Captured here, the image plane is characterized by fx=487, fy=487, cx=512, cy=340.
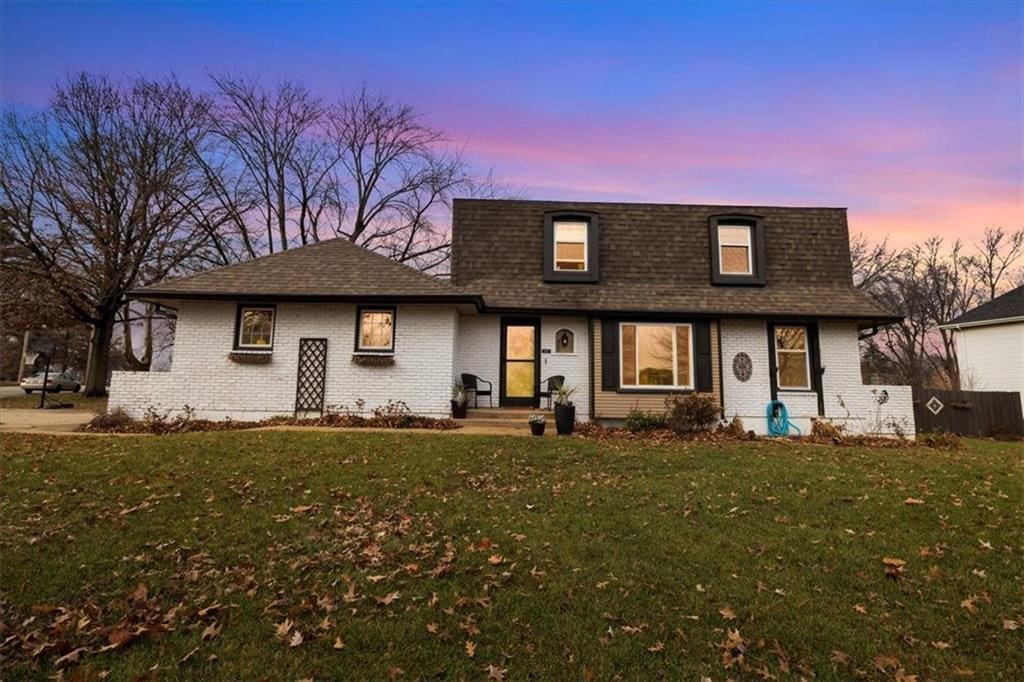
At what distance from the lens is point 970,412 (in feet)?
51.8

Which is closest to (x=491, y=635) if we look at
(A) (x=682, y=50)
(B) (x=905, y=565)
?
(B) (x=905, y=565)

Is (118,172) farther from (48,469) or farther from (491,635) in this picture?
(491,635)

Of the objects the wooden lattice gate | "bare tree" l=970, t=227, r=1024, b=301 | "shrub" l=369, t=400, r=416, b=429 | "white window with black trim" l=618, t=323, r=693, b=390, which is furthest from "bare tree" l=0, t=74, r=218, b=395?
"bare tree" l=970, t=227, r=1024, b=301

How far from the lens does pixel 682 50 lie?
1095 cm

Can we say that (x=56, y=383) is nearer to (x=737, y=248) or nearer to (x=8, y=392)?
(x=8, y=392)

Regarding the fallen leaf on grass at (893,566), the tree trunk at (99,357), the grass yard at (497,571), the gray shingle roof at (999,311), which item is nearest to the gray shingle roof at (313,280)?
the grass yard at (497,571)

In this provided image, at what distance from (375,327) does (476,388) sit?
2951 millimetres

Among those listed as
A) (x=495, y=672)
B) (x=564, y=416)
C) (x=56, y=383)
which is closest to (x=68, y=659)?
(x=495, y=672)

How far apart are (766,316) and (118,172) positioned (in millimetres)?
22548

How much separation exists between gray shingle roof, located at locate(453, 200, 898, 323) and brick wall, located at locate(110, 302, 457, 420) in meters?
2.13

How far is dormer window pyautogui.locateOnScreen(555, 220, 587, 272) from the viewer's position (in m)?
13.7

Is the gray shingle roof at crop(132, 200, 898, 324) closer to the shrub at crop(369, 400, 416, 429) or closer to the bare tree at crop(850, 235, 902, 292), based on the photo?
the shrub at crop(369, 400, 416, 429)

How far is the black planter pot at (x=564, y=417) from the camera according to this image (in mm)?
10453

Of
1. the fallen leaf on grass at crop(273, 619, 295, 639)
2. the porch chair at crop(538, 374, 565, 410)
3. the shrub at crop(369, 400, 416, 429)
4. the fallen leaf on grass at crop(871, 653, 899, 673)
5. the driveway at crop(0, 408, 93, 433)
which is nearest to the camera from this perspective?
the fallen leaf on grass at crop(871, 653, 899, 673)
